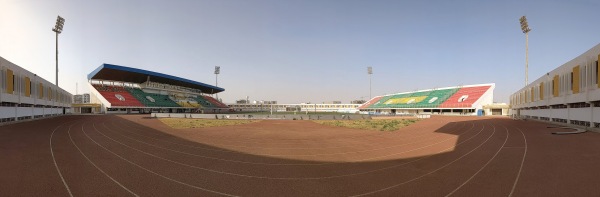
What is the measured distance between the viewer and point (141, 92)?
68438mm

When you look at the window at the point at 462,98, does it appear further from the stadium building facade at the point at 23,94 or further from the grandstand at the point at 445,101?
the stadium building facade at the point at 23,94

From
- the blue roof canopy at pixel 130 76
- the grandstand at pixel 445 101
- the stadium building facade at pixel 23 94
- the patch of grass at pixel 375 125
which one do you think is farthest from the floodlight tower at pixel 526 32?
the blue roof canopy at pixel 130 76

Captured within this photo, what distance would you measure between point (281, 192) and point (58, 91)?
62.5m

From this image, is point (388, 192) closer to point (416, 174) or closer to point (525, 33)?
point (416, 174)

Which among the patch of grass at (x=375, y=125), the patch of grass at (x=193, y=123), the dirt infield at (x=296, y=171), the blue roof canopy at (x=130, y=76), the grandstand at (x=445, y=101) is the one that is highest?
the blue roof canopy at (x=130, y=76)

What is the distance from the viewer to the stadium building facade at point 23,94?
25333 millimetres

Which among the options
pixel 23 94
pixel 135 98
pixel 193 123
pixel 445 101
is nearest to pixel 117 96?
pixel 135 98

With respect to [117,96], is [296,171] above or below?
below

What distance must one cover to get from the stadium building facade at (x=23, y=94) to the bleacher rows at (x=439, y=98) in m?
75.8

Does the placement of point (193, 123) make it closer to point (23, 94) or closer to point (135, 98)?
point (23, 94)

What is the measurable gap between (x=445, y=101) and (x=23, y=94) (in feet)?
261

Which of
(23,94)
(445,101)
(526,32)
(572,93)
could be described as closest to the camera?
(572,93)

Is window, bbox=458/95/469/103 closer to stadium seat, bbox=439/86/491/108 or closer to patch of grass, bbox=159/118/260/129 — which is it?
stadium seat, bbox=439/86/491/108

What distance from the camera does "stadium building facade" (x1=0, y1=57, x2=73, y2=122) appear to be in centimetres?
2533
